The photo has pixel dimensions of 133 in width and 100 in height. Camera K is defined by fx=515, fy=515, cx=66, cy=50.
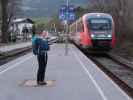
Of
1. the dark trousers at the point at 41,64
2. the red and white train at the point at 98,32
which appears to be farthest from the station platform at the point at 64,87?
the red and white train at the point at 98,32

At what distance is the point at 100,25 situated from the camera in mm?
38875

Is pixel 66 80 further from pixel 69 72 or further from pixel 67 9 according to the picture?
pixel 67 9

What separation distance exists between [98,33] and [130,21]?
594 inches

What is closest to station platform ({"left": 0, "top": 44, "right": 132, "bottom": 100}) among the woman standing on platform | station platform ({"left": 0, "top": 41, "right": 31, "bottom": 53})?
the woman standing on platform

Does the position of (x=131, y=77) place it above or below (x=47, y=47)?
below

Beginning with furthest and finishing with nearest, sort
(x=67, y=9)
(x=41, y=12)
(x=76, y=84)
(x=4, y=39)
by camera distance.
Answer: (x=41, y=12) < (x=4, y=39) < (x=67, y=9) < (x=76, y=84)

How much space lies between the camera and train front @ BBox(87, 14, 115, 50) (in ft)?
125

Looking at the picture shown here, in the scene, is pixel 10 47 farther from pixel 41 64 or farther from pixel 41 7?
pixel 41 7

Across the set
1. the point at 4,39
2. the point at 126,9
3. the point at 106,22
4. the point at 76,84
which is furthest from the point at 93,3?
the point at 76,84

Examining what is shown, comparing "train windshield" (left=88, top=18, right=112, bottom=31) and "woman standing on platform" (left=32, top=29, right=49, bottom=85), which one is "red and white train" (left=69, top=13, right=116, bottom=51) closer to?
"train windshield" (left=88, top=18, right=112, bottom=31)

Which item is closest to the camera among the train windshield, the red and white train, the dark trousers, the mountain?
the dark trousers

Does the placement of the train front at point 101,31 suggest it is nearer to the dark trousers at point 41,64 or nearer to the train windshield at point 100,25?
the train windshield at point 100,25

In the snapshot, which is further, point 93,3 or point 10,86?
point 93,3

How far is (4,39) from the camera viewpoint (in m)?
77.4
